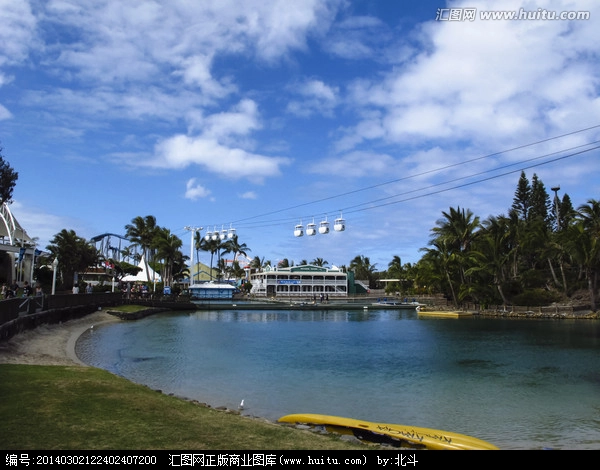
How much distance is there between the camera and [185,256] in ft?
333

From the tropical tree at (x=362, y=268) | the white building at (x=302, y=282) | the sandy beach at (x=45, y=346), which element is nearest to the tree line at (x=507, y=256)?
the sandy beach at (x=45, y=346)

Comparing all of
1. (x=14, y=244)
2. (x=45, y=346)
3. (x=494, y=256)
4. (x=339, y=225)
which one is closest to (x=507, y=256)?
(x=494, y=256)

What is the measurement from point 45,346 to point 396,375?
52.2 feet

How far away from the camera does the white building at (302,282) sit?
362ft

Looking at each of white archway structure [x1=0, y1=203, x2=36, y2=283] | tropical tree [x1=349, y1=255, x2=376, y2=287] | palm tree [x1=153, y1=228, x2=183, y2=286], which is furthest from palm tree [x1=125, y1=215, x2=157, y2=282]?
tropical tree [x1=349, y1=255, x2=376, y2=287]

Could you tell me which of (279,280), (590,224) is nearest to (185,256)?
(279,280)

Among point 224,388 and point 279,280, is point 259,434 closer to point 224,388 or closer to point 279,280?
point 224,388

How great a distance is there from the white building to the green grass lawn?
98.5m

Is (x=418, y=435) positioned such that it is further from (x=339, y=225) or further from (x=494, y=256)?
(x=494, y=256)

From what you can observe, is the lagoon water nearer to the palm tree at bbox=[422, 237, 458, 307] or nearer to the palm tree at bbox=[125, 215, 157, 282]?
the palm tree at bbox=[422, 237, 458, 307]

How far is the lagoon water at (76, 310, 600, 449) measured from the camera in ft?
42.6

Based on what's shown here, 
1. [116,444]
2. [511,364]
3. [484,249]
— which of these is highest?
[484,249]

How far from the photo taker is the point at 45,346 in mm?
21500
